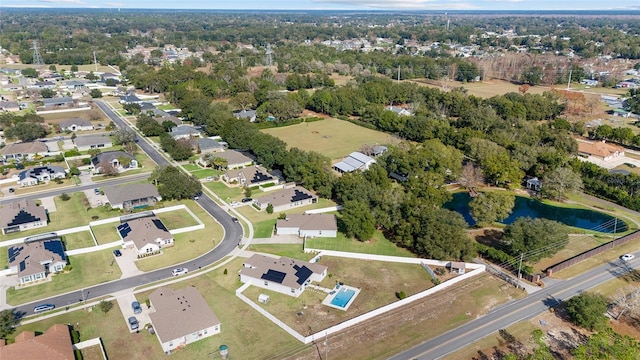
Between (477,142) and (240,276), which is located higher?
(477,142)

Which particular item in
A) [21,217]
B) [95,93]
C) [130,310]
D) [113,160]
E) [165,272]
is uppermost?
[95,93]

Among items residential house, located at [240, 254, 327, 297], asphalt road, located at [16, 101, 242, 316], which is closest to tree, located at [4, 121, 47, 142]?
asphalt road, located at [16, 101, 242, 316]

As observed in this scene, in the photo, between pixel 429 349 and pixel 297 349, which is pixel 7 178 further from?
pixel 429 349

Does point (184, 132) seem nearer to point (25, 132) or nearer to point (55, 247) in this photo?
point (25, 132)

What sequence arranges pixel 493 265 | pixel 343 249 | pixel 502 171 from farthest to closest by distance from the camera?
1. pixel 502 171
2. pixel 343 249
3. pixel 493 265

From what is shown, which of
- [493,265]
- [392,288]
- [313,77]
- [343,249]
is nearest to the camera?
[392,288]

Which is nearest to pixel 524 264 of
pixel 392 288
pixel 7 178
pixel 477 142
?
pixel 392 288

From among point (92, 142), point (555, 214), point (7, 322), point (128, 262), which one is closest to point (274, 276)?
point (128, 262)

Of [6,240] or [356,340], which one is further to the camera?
[6,240]
